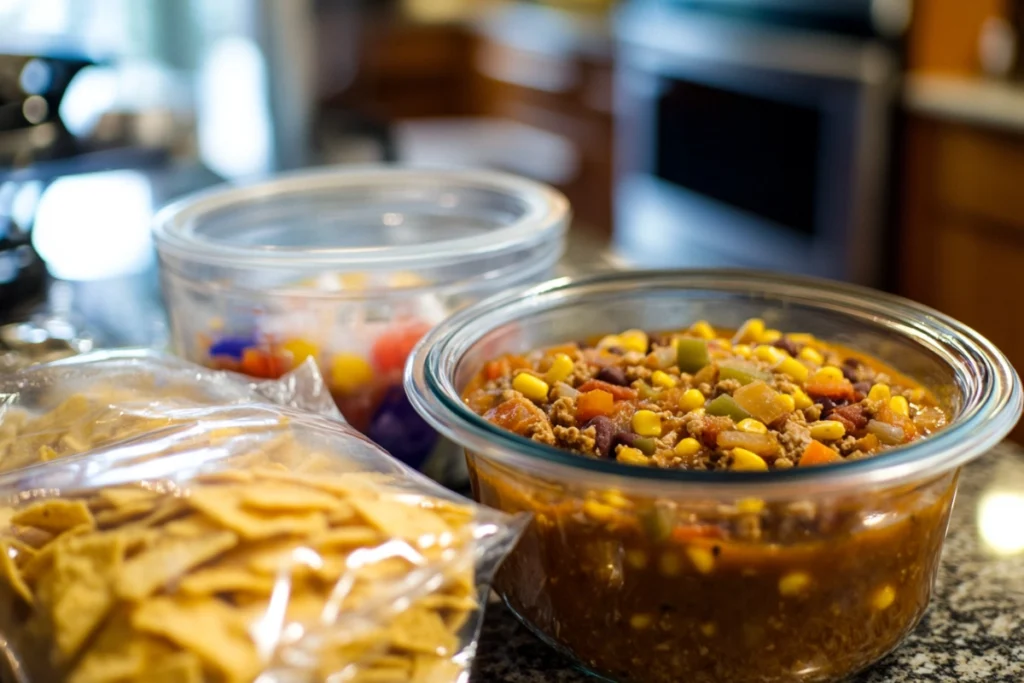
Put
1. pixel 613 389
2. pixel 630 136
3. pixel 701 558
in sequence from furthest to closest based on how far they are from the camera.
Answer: pixel 630 136
pixel 613 389
pixel 701 558

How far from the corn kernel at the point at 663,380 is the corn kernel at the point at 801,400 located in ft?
0.38

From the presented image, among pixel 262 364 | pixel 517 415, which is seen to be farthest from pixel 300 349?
pixel 517 415

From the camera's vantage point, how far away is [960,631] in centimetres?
Result: 88

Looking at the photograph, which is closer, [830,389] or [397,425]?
[830,389]

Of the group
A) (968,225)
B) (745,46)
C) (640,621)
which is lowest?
(968,225)

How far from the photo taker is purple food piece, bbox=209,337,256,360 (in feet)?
3.64

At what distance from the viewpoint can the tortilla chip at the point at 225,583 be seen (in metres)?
0.65

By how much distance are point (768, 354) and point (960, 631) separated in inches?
11.9

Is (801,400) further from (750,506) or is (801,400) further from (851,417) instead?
(750,506)

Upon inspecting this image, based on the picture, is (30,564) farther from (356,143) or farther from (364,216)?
(356,143)

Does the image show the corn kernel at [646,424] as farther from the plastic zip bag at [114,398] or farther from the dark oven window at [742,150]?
the dark oven window at [742,150]

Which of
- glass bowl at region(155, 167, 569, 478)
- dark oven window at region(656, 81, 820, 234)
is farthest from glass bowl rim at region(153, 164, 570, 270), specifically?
dark oven window at region(656, 81, 820, 234)

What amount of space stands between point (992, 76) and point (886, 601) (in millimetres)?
2995

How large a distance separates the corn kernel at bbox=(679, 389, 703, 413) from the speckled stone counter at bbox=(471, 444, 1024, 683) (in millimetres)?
246
